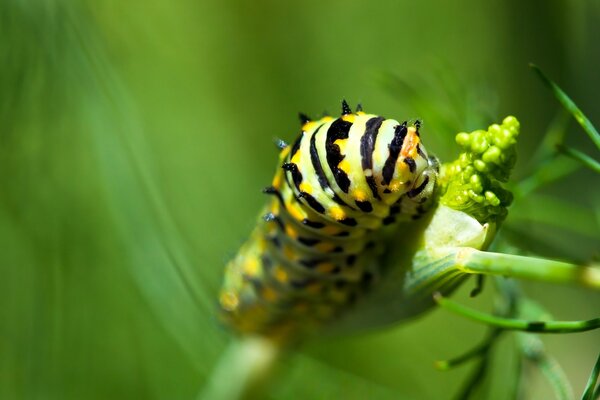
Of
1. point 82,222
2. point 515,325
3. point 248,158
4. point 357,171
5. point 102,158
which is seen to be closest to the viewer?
point 515,325

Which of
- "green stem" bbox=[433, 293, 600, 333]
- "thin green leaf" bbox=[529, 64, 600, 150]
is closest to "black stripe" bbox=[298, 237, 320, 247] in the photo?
"green stem" bbox=[433, 293, 600, 333]

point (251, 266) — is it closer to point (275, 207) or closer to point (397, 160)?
point (275, 207)

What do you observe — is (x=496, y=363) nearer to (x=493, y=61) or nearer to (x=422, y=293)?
(x=422, y=293)

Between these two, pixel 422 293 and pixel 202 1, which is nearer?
pixel 422 293

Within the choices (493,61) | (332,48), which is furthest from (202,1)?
(493,61)

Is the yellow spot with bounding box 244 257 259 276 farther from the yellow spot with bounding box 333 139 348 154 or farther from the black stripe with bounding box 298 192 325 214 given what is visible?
the yellow spot with bounding box 333 139 348 154

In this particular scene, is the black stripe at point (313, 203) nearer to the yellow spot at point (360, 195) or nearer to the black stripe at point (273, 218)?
the yellow spot at point (360, 195)
